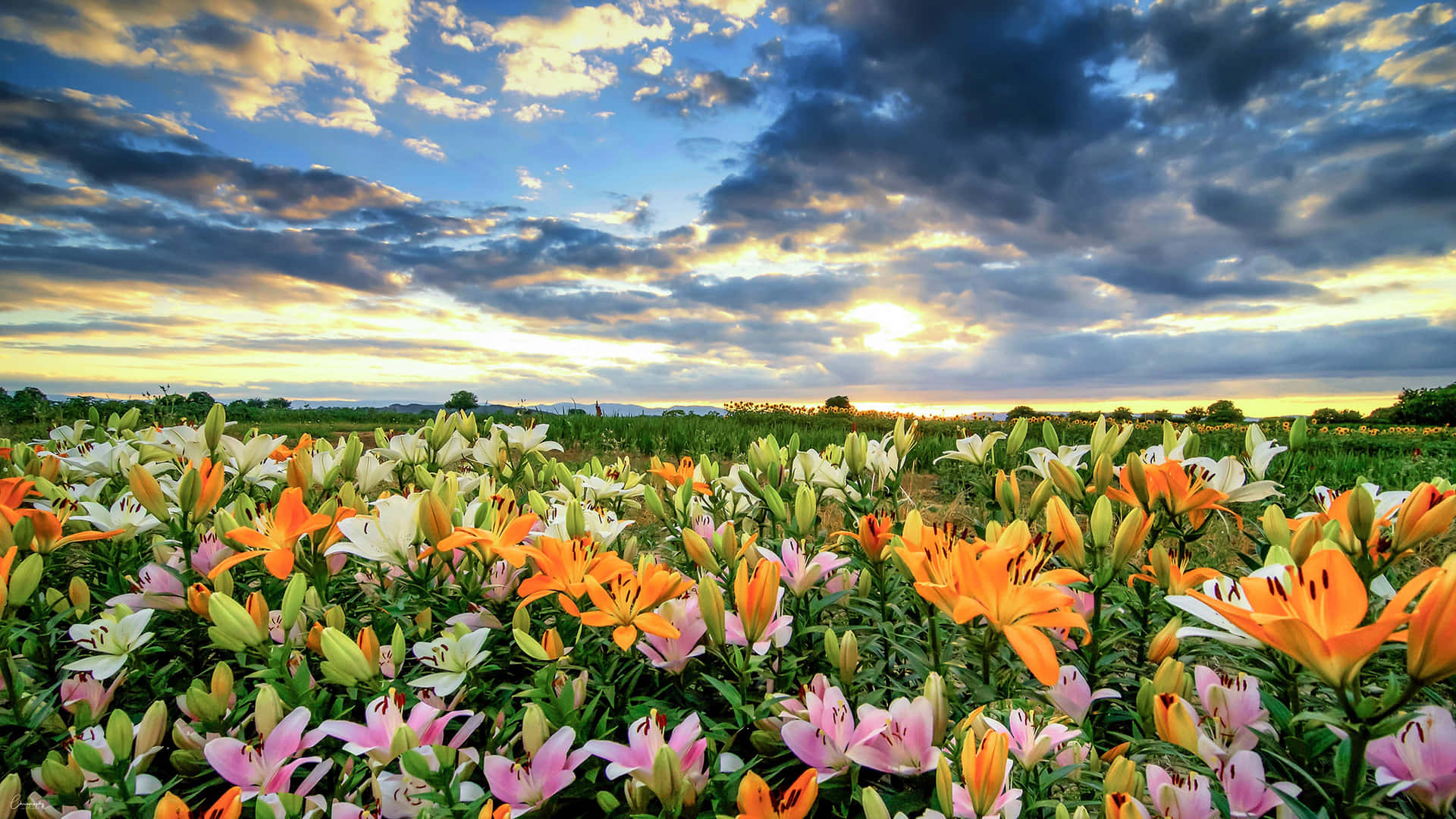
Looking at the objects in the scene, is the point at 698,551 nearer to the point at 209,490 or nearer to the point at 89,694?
the point at 209,490

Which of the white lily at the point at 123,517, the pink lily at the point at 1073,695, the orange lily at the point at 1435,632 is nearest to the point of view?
the orange lily at the point at 1435,632

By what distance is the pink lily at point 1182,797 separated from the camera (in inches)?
38.3

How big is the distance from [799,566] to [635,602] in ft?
1.24

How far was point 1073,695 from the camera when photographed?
4.03 ft

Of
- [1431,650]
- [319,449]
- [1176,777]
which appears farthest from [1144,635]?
[319,449]

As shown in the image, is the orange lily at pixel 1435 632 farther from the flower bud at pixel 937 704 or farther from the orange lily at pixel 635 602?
the orange lily at pixel 635 602

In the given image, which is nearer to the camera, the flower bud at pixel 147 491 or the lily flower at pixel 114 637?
the lily flower at pixel 114 637

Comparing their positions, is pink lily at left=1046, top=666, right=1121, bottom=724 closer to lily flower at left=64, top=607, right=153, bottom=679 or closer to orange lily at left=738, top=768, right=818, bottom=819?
orange lily at left=738, top=768, right=818, bottom=819

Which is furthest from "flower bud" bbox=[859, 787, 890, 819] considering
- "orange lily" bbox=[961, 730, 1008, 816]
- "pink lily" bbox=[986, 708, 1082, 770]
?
"pink lily" bbox=[986, 708, 1082, 770]

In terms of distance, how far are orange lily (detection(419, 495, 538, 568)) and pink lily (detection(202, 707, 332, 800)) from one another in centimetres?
37

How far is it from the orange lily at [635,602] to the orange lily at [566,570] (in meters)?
0.03

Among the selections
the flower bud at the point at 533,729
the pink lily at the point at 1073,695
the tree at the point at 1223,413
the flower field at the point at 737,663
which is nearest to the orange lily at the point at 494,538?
the flower field at the point at 737,663

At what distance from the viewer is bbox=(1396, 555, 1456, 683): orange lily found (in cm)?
75

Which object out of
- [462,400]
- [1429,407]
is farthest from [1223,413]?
[462,400]
